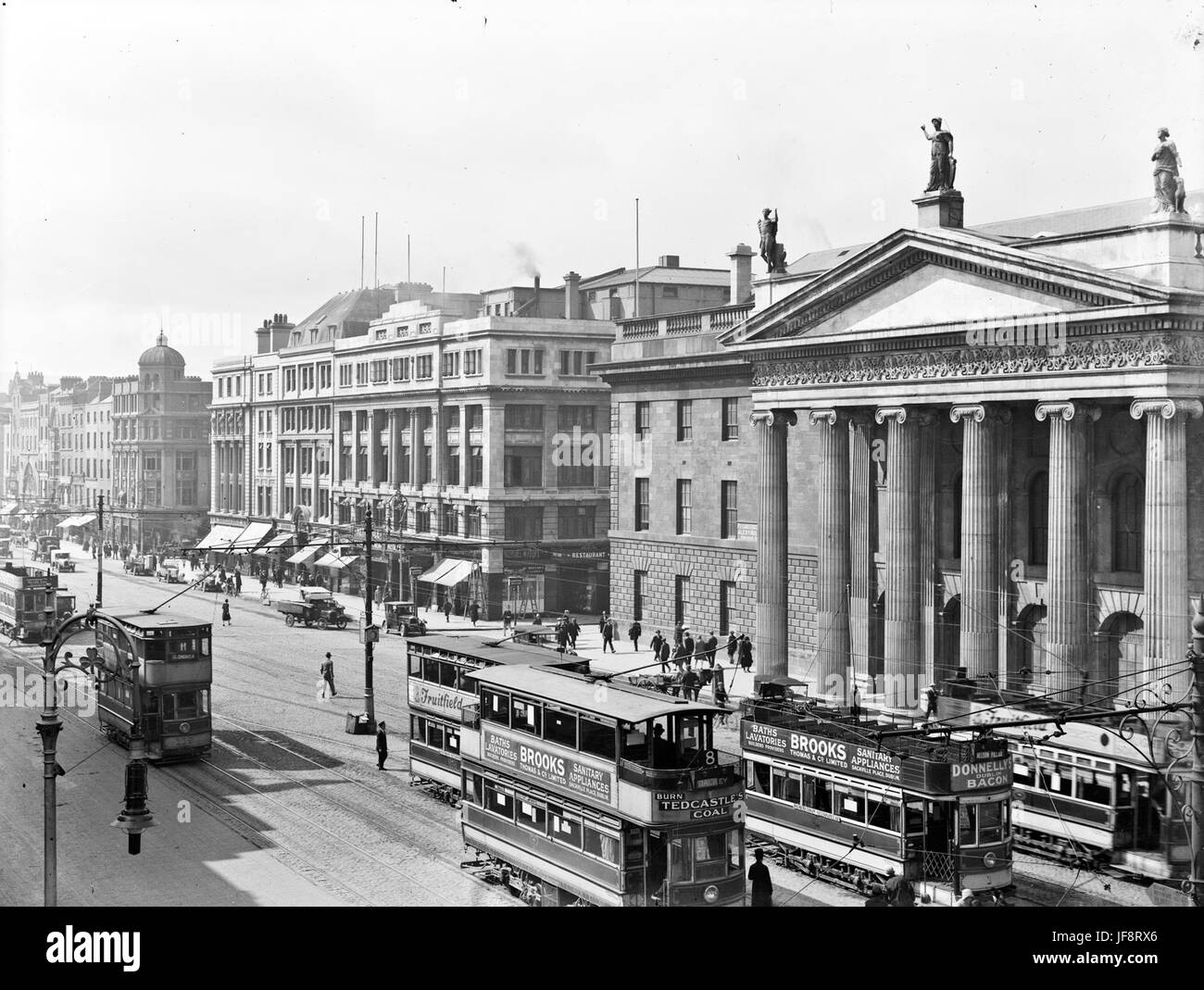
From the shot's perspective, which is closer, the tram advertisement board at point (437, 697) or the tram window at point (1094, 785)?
the tram window at point (1094, 785)

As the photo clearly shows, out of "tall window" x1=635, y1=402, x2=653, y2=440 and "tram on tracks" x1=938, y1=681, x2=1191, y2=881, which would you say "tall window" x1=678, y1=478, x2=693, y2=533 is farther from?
"tram on tracks" x1=938, y1=681, x2=1191, y2=881

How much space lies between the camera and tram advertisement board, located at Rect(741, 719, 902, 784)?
25.7m

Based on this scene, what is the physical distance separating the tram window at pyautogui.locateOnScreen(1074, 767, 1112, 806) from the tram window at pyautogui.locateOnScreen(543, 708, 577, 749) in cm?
1127

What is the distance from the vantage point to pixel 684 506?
5919cm

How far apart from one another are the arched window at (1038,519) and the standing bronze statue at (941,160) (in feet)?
31.0

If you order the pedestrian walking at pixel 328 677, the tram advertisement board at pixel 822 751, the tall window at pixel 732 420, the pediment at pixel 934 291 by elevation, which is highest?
the pediment at pixel 934 291

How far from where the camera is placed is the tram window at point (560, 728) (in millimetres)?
24297

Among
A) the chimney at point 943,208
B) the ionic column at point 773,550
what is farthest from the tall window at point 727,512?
the chimney at point 943,208

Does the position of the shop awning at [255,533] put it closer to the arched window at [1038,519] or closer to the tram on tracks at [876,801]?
the arched window at [1038,519]

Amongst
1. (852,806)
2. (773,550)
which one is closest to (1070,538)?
(773,550)

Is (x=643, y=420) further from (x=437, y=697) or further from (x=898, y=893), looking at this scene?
(x=898, y=893)

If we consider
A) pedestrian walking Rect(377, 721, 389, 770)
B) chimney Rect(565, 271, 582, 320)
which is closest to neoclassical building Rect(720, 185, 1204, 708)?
pedestrian walking Rect(377, 721, 389, 770)
